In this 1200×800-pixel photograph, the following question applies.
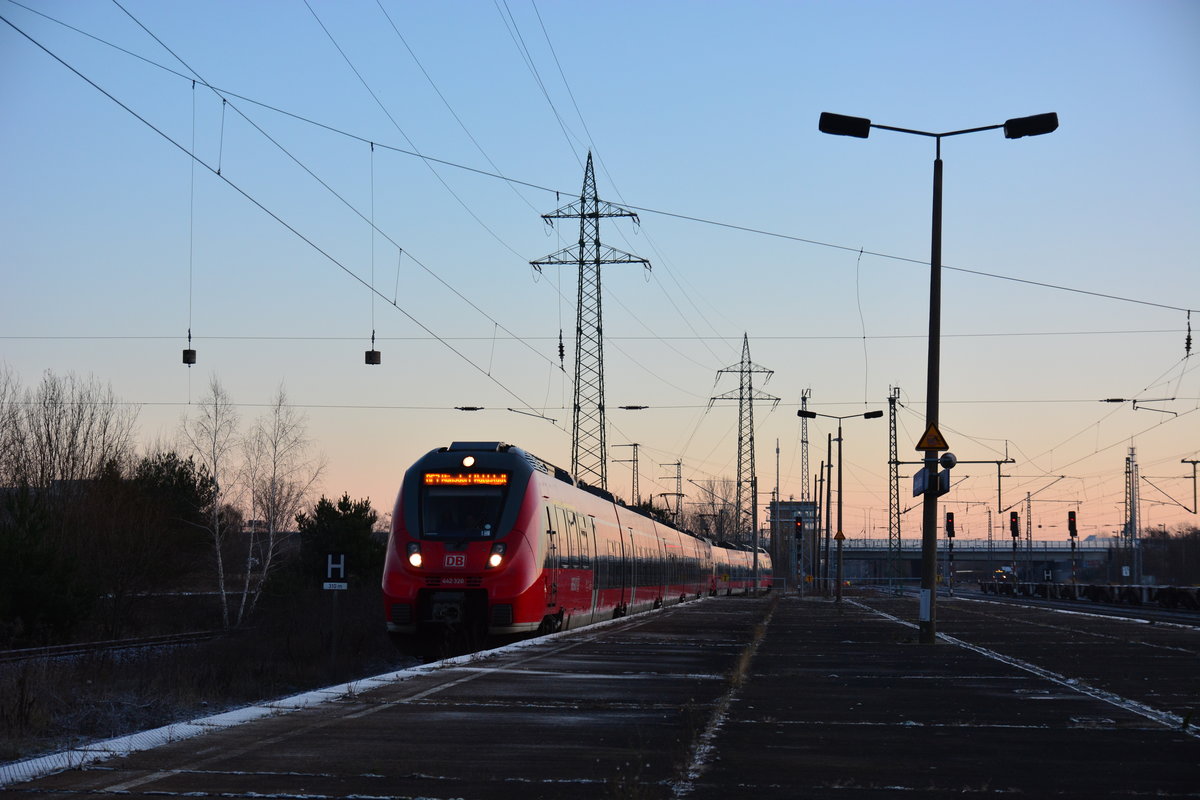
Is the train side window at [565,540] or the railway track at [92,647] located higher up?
the train side window at [565,540]

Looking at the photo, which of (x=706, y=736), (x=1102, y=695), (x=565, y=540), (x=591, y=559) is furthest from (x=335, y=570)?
(x=706, y=736)

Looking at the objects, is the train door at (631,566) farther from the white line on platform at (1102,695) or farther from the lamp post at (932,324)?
the white line on platform at (1102,695)

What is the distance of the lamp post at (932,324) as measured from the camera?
76.3ft

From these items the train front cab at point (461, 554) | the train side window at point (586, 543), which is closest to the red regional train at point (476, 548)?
the train front cab at point (461, 554)

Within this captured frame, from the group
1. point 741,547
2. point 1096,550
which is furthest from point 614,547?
point 1096,550

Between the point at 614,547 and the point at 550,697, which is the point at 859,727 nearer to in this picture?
the point at 550,697

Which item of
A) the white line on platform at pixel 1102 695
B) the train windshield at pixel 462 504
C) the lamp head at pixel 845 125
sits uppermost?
the lamp head at pixel 845 125

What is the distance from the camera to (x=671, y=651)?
773 inches

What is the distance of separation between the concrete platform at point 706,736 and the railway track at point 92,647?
1724 cm

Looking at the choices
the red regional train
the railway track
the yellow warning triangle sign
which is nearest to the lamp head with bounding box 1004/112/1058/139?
the yellow warning triangle sign

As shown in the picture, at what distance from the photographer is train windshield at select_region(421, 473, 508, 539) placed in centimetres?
2302

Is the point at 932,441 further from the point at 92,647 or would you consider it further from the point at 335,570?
the point at 92,647

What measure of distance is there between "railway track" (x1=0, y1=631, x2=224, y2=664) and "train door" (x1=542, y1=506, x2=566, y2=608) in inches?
408

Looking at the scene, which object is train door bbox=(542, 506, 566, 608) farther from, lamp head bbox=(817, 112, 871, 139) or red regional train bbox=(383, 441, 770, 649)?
lamp head bbox=(817, 112, 871, 139)
